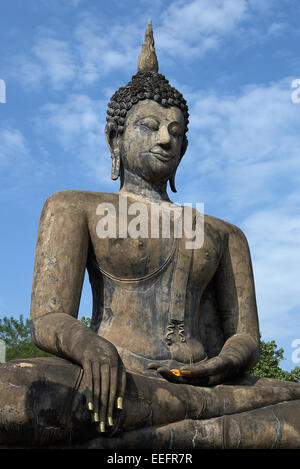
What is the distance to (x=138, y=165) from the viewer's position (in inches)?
283

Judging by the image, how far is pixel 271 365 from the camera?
92.0 feet

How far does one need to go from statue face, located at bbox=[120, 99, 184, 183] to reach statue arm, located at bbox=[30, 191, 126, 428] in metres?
0.87

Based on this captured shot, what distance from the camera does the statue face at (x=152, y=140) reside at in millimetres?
7102

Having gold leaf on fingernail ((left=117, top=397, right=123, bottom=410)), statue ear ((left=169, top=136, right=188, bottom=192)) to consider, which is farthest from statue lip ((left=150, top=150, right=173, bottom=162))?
gold leaf on fingernail ((left=117, top=397, right=123, bottom=410))

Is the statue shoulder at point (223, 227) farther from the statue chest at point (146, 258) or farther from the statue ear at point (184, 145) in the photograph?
the statue ear at point (184, 145)

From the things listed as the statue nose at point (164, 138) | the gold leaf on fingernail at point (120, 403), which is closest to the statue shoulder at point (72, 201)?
the statue nose at point (164, 138)

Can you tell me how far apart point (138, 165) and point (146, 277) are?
4.28 ft

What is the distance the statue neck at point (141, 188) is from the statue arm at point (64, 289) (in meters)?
0.77

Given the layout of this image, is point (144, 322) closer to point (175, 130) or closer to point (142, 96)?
point (175, 130)

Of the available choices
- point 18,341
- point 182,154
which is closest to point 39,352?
point 18,341

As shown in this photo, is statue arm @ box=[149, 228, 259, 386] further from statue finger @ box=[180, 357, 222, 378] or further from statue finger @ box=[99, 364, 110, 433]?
statue finger @ box=[99, 364, 110, 433]
